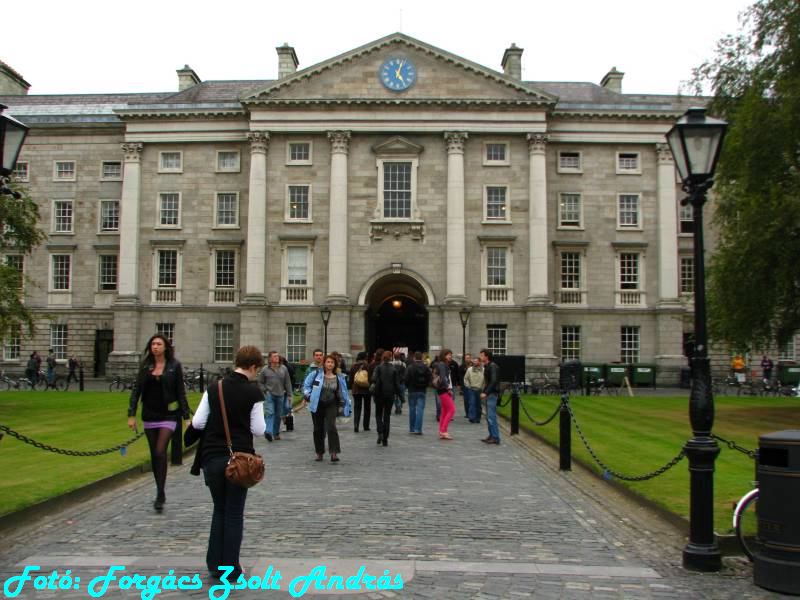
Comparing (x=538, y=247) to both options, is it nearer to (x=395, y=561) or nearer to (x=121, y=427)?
(x=121, y=427)

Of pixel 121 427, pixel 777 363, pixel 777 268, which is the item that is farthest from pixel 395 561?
pixel 777 363

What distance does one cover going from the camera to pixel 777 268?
2302 cm

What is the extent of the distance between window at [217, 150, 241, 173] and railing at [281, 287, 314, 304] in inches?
305

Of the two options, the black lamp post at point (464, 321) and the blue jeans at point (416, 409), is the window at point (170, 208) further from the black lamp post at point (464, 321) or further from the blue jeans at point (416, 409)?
the blue jeans at point (416, 409)

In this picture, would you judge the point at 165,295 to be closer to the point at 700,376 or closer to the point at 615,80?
the point at 615,80

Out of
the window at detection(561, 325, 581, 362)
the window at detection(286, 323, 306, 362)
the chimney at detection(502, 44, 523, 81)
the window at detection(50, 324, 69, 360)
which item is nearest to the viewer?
the window at detection(286, 323, 306, 362)

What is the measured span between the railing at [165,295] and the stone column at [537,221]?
19155 mm

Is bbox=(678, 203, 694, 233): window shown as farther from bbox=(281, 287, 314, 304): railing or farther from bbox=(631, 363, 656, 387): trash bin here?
bbox=(281, 287, 314, 304): railing

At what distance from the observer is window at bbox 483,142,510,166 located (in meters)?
46.0

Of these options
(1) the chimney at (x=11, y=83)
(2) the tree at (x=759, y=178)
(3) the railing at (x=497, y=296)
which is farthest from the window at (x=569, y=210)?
(1) the chimney at (x=11, y=83)

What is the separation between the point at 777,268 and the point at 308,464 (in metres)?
14.8

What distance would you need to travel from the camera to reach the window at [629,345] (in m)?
46.5

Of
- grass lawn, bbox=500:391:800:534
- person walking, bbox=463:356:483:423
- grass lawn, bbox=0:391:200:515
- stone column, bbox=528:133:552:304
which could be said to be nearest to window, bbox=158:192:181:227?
grass lawn, bbox=0:391:200:515

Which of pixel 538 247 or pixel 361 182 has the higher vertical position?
pixel 361 182
